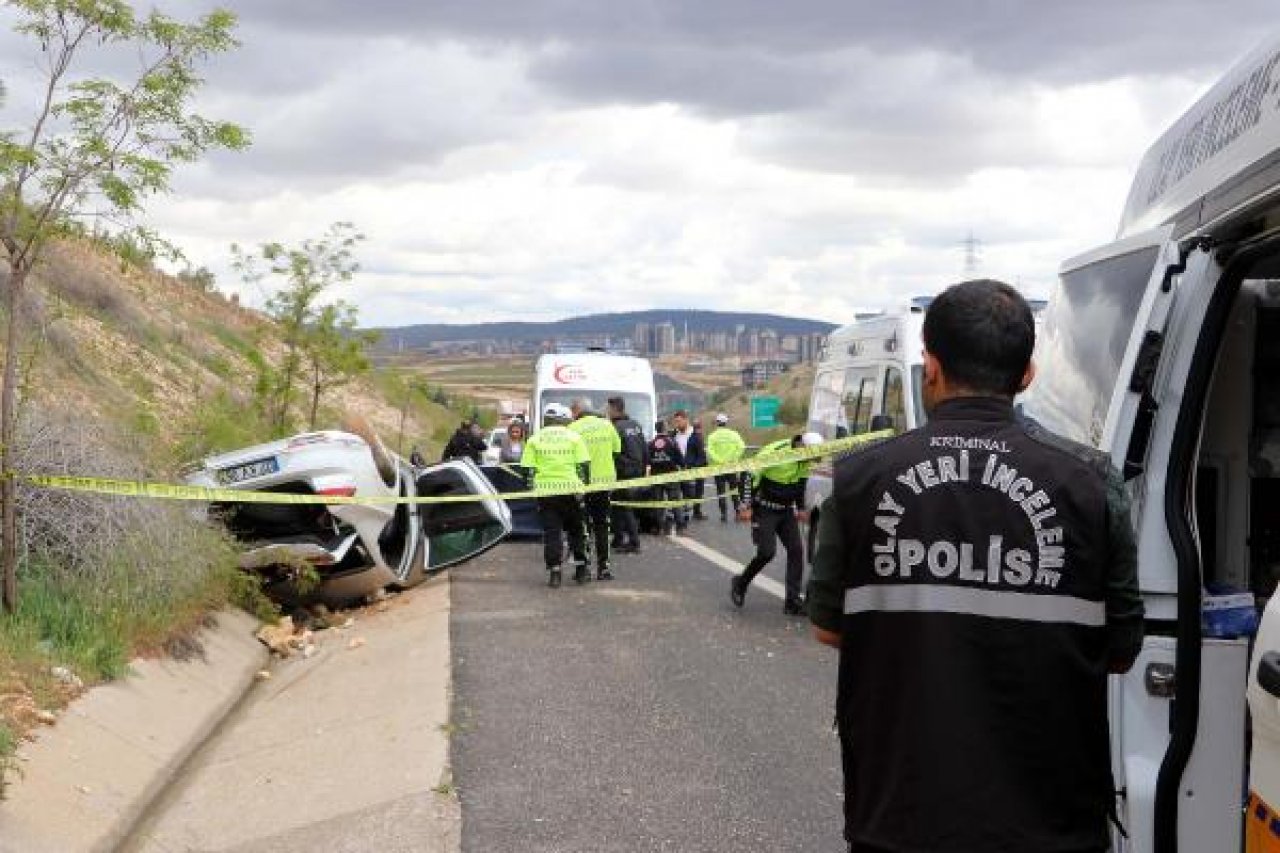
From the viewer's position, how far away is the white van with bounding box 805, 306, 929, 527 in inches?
423

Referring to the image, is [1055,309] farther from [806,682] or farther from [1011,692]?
[806,682]

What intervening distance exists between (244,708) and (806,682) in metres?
3.52

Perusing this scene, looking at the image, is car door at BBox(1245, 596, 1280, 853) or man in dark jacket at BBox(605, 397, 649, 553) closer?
car door at BBox(1245, 596, 1280, 853)

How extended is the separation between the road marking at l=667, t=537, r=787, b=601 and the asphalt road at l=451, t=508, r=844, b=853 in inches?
15.9

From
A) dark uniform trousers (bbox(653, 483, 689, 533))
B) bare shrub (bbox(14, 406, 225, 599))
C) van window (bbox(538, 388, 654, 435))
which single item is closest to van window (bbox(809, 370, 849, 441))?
dark uniform trousers (bbox(653, 483, 689, 533))

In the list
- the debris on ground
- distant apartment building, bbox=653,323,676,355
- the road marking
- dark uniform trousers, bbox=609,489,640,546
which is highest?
distant apartment building, bbox=653,323,676,355

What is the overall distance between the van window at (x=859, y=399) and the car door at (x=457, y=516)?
325 centimetres

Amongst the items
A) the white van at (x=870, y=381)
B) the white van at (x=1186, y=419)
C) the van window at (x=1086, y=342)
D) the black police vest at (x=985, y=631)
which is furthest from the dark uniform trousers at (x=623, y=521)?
the black police vest at (x=985, y=631)

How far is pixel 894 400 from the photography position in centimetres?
1115

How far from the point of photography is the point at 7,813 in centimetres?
537

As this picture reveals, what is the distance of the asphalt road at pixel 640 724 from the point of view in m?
5.91

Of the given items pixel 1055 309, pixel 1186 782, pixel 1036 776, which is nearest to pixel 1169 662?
pixel 1186 782

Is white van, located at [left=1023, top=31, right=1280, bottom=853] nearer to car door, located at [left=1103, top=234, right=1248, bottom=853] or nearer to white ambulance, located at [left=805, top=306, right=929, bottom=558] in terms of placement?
car door, located at [left=1103, top=234, right=1248, bottom=853]

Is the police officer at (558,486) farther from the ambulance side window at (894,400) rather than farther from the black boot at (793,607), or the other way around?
the ambulance side window at (894,400)
